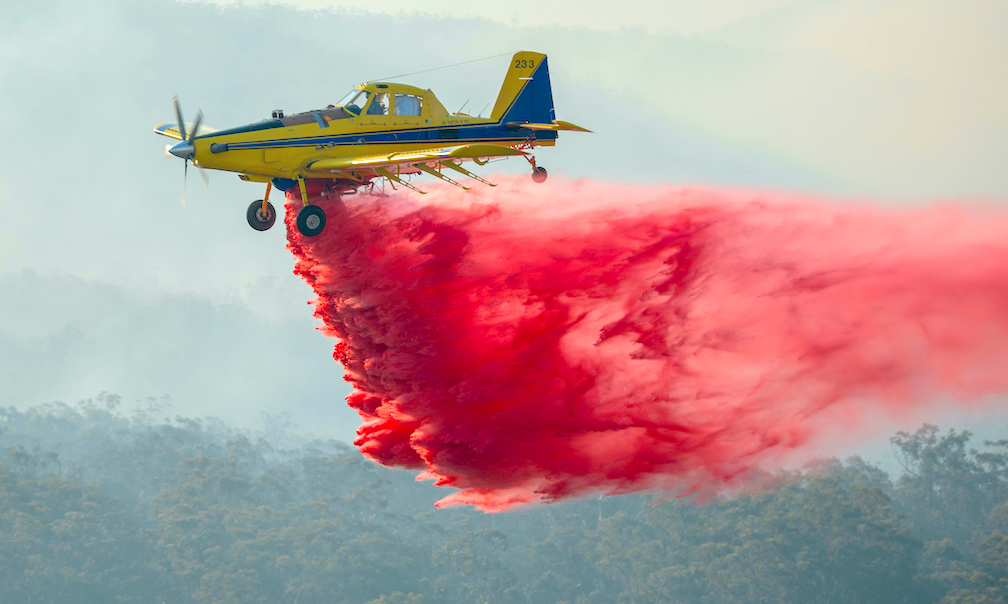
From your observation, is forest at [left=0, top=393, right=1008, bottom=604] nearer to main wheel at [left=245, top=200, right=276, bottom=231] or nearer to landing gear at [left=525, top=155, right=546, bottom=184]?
landing gear at [left=525, top=155, right=546, bottom=184]

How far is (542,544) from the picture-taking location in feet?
551

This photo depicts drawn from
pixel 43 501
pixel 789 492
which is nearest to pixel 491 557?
pixel 789 492

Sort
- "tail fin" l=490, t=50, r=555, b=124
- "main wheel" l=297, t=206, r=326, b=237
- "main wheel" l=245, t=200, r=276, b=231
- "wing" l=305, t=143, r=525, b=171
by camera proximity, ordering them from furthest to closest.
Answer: "tail fin" l=490, t=50, r=555, b=124 < "main wheel" l=245, t=200, r=276, b=231 < "main wheel" l=297, t=206, r=326, b=237 < "wing" l=305, t=143, r=525, b=171

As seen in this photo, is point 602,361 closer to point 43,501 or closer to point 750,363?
point 750,363

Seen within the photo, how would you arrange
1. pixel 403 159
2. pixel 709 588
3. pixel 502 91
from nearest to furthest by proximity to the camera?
pixel 403 159
pixel 502 91
pixel 709 588

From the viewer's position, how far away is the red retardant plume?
26.6m

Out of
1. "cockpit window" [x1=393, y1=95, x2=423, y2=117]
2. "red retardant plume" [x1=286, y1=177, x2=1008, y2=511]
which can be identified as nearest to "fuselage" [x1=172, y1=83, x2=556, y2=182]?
"cockpit window" [x1=393, y1=95, x2=423, y2=117]

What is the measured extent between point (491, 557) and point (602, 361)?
148246mm

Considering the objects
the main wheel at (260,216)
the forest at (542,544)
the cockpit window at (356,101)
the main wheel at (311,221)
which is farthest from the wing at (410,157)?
the forest at (542,544)

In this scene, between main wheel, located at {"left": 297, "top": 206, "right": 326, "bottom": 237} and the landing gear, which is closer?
main wheel, located at {"left": 297, "top": 206, "right": 326, "bottom": 237}

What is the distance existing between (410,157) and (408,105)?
10.3ft

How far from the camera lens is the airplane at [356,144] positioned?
2458 cm

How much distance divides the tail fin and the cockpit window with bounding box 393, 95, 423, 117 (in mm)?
2996

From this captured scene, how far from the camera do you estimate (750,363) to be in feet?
93.2
